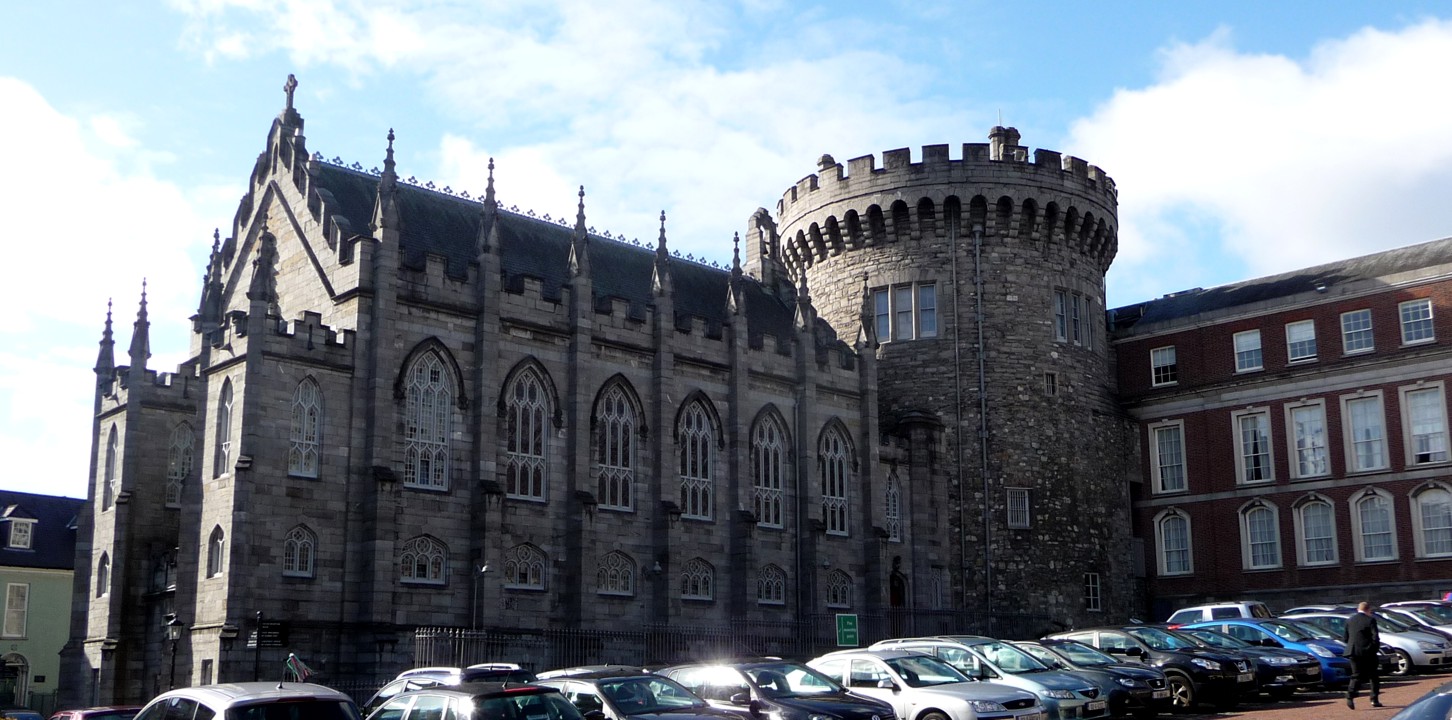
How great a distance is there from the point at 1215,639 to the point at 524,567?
56.4 ft

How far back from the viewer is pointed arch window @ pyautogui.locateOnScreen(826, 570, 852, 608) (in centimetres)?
4509

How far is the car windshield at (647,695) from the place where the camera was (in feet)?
61.6

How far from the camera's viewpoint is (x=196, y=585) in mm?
33688

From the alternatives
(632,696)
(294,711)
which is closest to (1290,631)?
(632,696)

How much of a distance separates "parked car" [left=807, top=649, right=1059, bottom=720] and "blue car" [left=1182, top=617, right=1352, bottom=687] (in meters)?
9.62

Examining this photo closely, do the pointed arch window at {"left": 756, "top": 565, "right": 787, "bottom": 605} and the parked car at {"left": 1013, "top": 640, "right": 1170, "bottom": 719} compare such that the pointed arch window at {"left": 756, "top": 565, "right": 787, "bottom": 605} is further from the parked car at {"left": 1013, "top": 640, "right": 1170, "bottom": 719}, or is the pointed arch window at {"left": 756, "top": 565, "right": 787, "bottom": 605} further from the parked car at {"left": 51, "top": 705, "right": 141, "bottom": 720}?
the parked car at {"left": 51, "top": 705, "right": 141, "bottom": 720}

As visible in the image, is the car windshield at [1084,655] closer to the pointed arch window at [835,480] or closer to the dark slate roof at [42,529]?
the pointed arch window at [835,480]

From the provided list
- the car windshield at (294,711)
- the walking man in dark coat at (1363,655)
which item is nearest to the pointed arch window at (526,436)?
the walking man in dark coat at (1363,655)

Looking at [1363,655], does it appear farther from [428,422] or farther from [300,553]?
[300,553]

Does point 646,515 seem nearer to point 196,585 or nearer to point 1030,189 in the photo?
point 196,585

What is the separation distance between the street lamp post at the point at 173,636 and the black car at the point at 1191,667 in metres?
20.3

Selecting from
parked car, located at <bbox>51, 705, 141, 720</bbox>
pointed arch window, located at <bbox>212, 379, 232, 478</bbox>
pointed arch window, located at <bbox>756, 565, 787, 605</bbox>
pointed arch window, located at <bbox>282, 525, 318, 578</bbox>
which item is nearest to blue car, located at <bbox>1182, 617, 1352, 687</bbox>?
pointed arch window, located at <bbox>756, 565, 787, 605</bbox>

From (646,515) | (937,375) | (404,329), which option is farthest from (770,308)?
(404,329)

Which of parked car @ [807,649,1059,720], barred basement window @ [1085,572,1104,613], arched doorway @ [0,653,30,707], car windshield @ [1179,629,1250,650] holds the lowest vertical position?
arched doorway @ [0,653,30,707]
